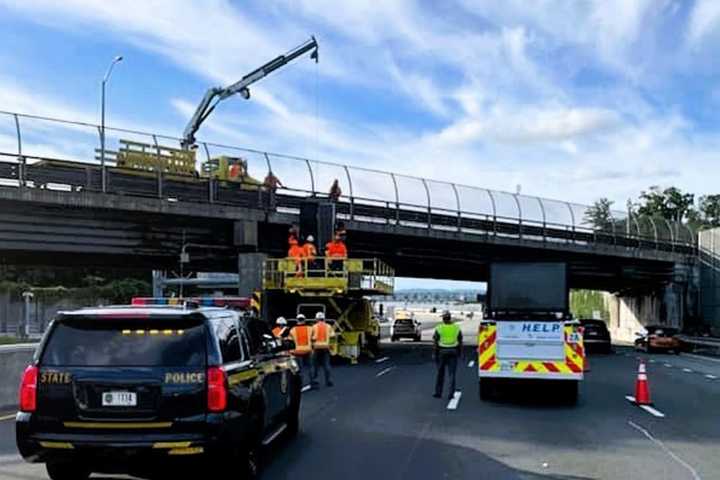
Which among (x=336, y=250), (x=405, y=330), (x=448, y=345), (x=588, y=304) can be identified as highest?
(x=336, y=250)

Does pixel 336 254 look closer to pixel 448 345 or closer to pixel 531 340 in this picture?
pixel 448 345

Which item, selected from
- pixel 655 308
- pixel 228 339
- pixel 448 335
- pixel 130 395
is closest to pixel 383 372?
pixel 448 335

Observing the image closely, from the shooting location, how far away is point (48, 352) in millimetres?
7309

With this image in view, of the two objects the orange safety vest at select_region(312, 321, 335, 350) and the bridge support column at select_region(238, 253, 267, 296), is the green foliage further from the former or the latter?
the orange safety vest at select_region(312, 321, 335, 350)

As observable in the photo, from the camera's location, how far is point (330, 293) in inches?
1087

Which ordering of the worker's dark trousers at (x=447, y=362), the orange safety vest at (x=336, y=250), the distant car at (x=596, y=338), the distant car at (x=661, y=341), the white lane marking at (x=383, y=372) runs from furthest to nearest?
the distant car at (x=661, y=341)
the distant car at (x=596, y=338)
the orange safety vest at (x=336, y=250)
the white lane marking at (x=383, y=372)
the worker's dark trousers at (x=447, y=362)

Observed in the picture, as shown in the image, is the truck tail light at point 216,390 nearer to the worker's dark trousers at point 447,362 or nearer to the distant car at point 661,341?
the worker's dark trousers at point 447,362

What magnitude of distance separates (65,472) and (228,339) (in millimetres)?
1903

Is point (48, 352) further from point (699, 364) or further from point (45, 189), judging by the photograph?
point (699, 364)

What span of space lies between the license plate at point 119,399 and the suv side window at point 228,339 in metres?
0.83

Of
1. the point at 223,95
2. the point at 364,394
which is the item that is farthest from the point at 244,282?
the point at 223,95

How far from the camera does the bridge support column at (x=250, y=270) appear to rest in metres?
31.5

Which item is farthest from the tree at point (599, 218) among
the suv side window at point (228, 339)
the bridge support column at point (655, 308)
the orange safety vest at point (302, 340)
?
the suv side window at point (228, 339)

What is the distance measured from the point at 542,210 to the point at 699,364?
17.4 meters
